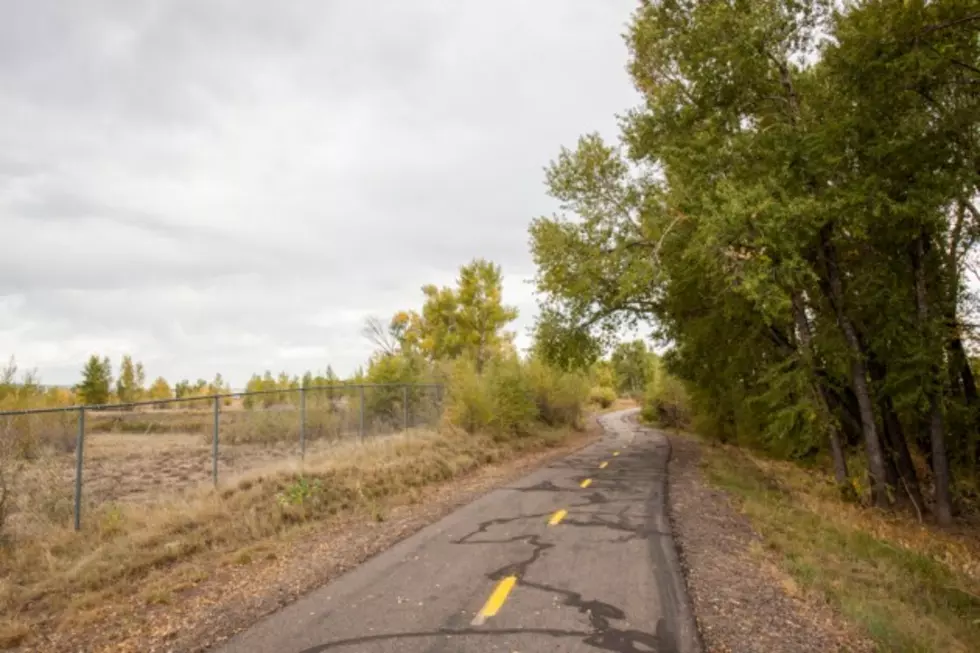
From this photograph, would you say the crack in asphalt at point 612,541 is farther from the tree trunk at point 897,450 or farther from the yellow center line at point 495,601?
the tree trunk at point 897,450

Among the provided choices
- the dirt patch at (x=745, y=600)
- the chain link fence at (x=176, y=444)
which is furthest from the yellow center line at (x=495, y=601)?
the chain link fence at (x=176, y=444)

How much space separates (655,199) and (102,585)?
47.8 feet

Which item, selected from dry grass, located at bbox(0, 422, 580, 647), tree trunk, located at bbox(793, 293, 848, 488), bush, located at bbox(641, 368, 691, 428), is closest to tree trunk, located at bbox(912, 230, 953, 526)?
tree trunk, located at bbox(793, 293, 848, 488)

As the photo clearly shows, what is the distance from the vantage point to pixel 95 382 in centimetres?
5569

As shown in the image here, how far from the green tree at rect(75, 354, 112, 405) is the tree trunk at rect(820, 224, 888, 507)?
59865 millimetres

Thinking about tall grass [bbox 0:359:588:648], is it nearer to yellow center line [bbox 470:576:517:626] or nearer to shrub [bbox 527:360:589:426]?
yellow center line [bbox 470:576:517:626]

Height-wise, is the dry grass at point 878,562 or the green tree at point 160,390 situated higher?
the green tree at point 160,390

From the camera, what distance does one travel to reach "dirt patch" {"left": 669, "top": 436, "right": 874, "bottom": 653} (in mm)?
5195

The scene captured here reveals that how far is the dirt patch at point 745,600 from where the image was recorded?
17.0 feet

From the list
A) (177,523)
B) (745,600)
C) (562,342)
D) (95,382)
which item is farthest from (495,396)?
(95,382)

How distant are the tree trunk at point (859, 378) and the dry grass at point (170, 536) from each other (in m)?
10.7

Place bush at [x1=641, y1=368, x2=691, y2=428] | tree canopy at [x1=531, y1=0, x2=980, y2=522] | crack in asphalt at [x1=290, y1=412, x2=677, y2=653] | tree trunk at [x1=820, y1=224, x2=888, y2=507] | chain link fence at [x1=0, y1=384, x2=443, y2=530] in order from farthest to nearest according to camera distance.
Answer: bush at [x1=641, y1=368, x2=691, y2=428], tree trunk at [x1=820, y1=224, x2=888, y2=507], tree canopy at [x1=531, y1=0, x2=980, y2=522], chain link fence at [x1=0, y1=384, x2=443, y2=530], crack in asphalt at [x1=290, y1=412, x2=677, y2=653]

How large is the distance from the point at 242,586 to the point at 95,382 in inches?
2359

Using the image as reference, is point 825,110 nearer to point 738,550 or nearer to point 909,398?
point 909,398
